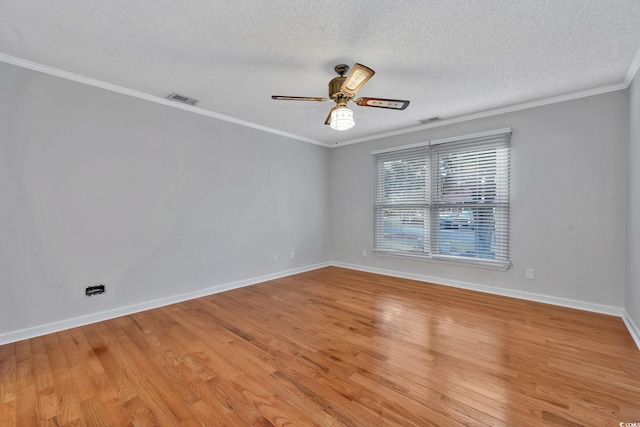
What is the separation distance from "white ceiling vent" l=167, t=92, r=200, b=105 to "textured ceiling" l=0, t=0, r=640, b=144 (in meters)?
0.10

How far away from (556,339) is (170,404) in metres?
3.15

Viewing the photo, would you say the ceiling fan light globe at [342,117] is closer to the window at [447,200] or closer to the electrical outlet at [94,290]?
the window at [447,200]

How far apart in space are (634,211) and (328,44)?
3.25 meters

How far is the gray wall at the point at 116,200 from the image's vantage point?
251 centimetres

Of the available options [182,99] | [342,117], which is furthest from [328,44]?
[182,99]

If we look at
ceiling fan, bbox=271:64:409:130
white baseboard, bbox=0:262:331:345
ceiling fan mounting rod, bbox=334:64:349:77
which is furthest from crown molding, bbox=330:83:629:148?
white baseboard, bbox=0:262:331:345

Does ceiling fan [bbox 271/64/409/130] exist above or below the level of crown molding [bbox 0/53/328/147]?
below

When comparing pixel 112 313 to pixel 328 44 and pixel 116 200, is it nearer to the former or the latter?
pixel 116 200

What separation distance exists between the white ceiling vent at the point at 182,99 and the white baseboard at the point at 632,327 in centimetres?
508

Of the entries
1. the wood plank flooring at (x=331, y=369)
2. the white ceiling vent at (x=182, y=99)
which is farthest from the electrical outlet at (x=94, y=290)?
the white ceiling vent at (x=182, y=99)

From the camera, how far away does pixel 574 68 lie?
262 centimetres

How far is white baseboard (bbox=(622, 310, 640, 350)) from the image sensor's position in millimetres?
2365

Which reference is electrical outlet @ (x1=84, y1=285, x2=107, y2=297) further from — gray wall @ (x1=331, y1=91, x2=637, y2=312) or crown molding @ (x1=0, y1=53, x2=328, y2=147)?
gray wall @ (x1=331, y1=91, x2=637, y2=312)

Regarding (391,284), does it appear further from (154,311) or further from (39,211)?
(39,211)
